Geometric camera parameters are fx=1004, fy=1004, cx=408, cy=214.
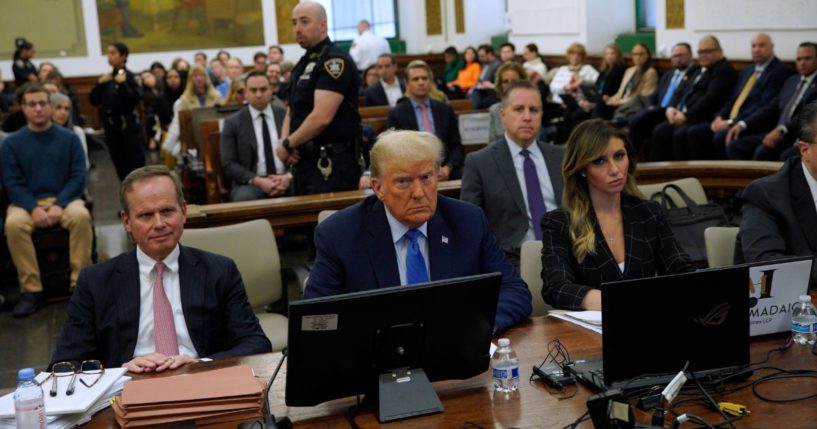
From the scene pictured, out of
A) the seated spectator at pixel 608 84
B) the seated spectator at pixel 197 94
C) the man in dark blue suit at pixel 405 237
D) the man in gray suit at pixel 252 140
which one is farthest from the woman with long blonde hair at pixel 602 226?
the seated spectator at pixel 608 84

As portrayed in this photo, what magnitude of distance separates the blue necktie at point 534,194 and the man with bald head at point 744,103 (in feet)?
13.6

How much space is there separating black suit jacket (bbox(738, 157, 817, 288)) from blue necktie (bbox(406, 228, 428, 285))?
121 cm

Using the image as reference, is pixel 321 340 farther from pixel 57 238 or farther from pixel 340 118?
pixel 57 238

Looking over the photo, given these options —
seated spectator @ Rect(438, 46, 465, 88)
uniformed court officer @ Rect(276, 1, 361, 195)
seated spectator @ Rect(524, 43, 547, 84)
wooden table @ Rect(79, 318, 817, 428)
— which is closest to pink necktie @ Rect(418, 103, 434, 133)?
uniformed court officer @ Rect(276, 1, 361, 195)

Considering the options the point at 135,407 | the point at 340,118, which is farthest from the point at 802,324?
the point at 340,118

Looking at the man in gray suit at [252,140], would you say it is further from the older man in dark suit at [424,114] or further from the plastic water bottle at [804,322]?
the plastic water bottle at [804,322]

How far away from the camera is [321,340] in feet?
7.42

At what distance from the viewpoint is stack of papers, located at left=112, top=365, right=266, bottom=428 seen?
234cm

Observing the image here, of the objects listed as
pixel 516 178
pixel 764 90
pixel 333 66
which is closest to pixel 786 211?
pixel 516 178

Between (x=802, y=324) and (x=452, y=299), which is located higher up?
(x=452, y=299)

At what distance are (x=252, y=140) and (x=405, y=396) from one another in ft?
15.8

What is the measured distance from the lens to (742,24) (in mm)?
9711

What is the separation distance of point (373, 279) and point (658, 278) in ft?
3.13

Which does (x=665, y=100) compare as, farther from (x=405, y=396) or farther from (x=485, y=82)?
(x=405, y=396)
